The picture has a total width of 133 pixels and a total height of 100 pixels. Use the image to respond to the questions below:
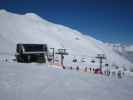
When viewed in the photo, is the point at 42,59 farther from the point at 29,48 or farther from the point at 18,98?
the point at 18,98

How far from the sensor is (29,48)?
156 feet

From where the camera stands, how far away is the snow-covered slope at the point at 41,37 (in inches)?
5069

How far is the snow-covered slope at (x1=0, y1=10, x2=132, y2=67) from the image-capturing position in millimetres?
128750

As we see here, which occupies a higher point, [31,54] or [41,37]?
[41,37]

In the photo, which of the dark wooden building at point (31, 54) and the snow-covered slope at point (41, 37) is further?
the snow-covered slope at point (41, 37)

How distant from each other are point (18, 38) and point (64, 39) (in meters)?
35.2

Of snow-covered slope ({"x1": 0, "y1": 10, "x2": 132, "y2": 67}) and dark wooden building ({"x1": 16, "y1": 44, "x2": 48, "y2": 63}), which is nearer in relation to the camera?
dark wooden building ({"x1": 16, "y1": 44, "x2": 48, "y2": 63})

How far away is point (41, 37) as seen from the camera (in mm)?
145125

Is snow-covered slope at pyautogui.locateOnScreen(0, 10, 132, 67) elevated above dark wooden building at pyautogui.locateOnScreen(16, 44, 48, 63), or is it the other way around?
snow-covered slope at pyautogui.locateOnScreen(0, 10, 132, 67)

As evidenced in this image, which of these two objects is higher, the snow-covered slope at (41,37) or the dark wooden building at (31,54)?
the snow-covered slope at (41,37)

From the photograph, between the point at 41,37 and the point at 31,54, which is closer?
the point at 31,54

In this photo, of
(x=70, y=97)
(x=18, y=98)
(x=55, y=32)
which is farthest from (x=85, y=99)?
(x=55, y=32)

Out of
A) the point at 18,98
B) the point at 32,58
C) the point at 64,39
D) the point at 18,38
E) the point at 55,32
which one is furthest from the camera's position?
the point at 55,32

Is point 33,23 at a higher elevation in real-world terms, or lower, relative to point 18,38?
higher
